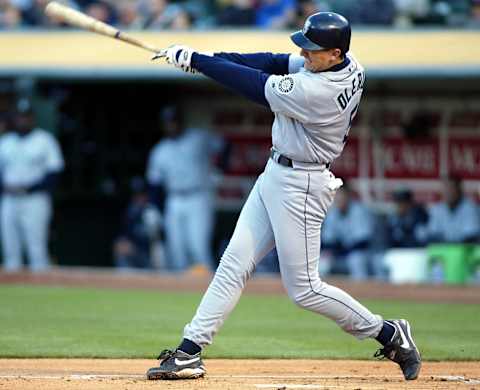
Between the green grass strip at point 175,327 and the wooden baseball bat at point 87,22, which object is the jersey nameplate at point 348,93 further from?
the green grass strip at point 175,327

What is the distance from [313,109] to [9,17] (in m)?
8.70

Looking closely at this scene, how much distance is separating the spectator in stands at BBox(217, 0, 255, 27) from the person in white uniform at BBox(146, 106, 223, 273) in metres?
1.11

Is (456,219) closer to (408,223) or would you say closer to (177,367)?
(408,223)

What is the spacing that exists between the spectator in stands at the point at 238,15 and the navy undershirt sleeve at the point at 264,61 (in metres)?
6.55

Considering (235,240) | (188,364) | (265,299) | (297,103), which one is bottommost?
(265,299)

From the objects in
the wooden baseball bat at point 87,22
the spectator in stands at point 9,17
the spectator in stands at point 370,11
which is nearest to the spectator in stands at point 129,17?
the spectator in stands at point 9,17

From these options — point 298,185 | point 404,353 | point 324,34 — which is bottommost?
point 404,353

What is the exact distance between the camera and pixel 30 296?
10219 mm

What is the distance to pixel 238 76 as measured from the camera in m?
5.18

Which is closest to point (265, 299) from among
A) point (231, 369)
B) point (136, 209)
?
point (136, 209)

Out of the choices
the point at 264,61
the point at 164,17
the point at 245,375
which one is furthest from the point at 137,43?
the point at 164,17

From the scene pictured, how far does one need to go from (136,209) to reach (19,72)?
195cm

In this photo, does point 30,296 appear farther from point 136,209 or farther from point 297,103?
point 297,103

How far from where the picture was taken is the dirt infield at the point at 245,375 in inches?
205
